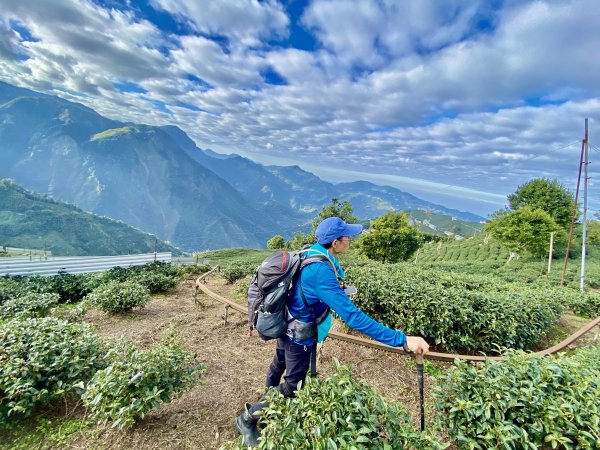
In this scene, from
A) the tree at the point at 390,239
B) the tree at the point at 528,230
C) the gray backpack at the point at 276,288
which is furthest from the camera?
the tree at the point at 528,230

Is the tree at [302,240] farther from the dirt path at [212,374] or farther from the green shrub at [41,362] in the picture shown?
the green shrub at [41,362]

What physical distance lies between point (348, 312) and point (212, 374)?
306 cm

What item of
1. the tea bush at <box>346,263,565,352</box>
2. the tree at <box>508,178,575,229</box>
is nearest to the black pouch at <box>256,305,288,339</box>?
the tea bush at <box>346,263,565,352</box>

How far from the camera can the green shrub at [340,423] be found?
195cm

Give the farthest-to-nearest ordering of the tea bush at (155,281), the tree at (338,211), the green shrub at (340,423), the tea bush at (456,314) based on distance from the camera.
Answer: the tree at (338,211), the tea bush at (155,281), the tea bush at (456,314), the green shrub at (340,423)

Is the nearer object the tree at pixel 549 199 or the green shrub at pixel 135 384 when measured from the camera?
the green shrub at pixel 135 384

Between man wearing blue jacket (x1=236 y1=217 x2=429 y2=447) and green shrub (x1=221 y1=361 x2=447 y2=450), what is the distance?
0.49m

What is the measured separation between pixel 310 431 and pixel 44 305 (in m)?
7.33

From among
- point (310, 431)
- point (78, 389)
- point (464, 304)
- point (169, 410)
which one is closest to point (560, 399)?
point (310, 431)

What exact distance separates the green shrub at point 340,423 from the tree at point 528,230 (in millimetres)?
36158

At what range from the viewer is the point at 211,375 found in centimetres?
442

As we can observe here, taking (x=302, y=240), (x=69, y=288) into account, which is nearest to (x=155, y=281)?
(x=69, y=288)

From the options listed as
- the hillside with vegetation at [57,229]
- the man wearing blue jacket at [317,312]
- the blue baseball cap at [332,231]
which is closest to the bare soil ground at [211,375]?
the man wearing blue jacket at [317,312]

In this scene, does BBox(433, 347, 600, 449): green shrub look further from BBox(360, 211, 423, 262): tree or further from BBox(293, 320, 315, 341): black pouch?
BBox(360, 211, 423, 262): tree
